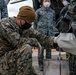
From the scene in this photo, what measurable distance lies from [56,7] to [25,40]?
4302mm

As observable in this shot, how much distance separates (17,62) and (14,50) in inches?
6.7

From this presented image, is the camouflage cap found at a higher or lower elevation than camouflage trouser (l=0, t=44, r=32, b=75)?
higher

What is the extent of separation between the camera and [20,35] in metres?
5.14

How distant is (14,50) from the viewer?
16.6ft

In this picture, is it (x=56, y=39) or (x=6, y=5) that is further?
(x=6, y=5)

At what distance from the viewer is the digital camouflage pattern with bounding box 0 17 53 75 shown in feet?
16.2

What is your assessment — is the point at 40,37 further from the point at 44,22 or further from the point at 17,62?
the point at 44,22

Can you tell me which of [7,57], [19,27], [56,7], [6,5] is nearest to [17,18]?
[19,27]

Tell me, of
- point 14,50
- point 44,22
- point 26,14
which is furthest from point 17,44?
point 44,22

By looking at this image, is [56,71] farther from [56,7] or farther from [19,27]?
[56,7]

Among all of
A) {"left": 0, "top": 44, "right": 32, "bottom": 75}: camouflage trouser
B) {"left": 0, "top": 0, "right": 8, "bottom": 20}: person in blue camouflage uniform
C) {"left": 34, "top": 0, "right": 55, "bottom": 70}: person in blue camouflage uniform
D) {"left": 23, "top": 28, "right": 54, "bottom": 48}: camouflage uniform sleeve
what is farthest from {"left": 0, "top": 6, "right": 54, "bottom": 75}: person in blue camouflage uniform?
{"left": 34, "top": 0, "right": 55, "bottom": 70}: person in blue camouflage uniform

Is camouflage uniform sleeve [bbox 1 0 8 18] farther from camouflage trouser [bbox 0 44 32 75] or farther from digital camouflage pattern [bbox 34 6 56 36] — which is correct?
camouflage trouser [bbox 0 44 32 75]

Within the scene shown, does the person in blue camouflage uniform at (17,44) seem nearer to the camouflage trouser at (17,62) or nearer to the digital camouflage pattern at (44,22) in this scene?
the camouflage trouser at (17,62)

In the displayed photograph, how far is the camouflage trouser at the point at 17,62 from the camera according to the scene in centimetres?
496
